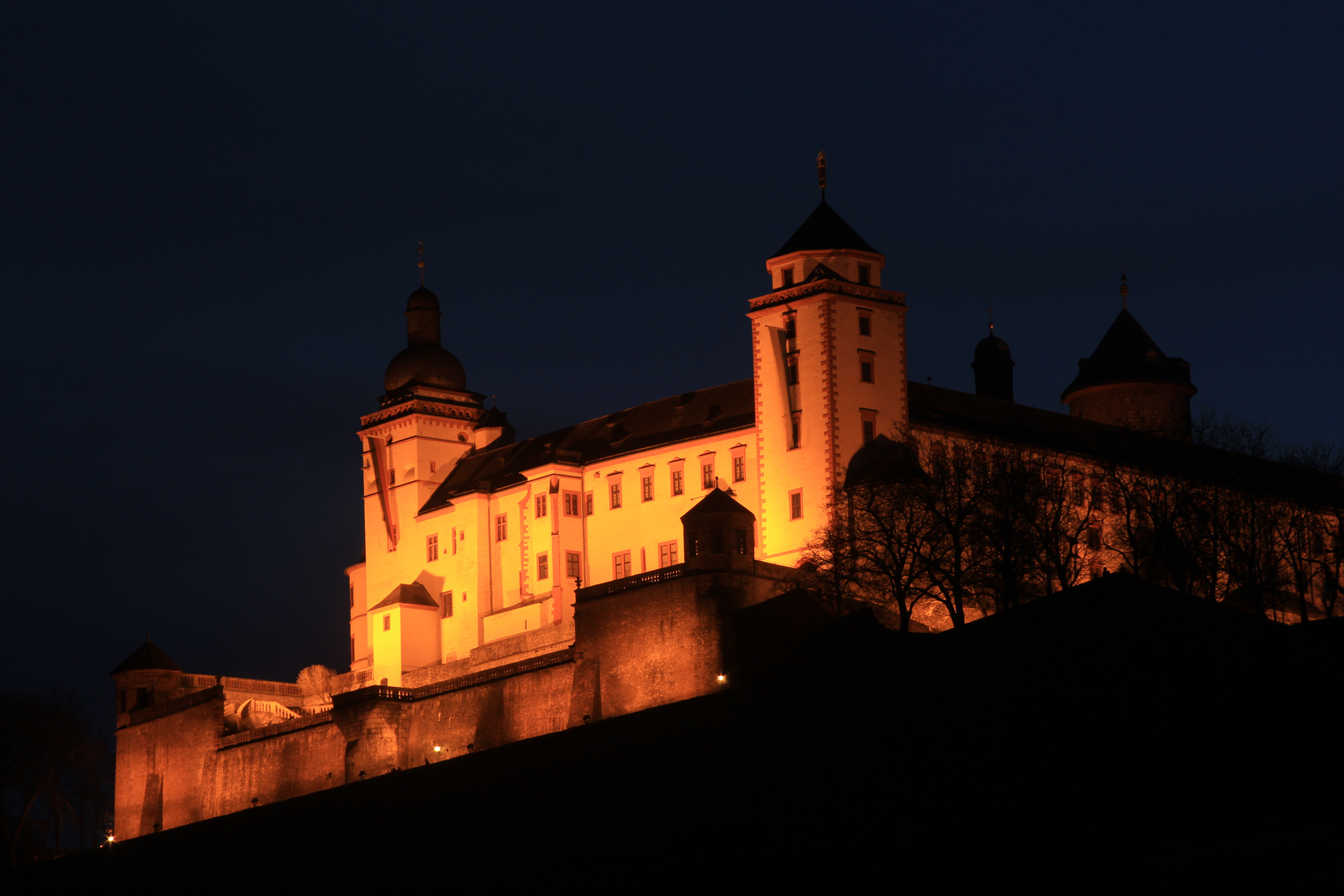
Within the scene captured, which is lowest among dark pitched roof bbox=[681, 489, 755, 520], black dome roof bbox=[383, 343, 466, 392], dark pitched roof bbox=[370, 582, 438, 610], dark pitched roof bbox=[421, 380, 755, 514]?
dark pitched roof bbox=[681, 489, 755, 520]

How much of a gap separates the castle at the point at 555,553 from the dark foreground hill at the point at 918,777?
7864 millimetres

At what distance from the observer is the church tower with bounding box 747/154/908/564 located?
7275 cm

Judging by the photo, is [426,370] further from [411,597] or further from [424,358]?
[411,597]

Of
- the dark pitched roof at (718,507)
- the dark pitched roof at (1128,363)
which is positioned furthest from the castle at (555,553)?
the dark pitched roof at (1128,363)

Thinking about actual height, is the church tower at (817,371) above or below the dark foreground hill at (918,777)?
above

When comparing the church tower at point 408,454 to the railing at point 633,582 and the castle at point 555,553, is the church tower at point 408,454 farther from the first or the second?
the railing at point 633,582

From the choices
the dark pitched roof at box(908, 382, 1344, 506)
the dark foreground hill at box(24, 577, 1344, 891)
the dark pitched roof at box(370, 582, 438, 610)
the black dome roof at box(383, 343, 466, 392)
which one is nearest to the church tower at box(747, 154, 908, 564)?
the dark pitched roof at box(908, 382, 1344, 506)

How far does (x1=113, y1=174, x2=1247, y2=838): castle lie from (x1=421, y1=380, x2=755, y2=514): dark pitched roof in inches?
5.6

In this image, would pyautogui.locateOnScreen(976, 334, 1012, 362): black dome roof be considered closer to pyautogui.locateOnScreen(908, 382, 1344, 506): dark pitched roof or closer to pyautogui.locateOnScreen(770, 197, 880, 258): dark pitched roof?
pyautogui.locateOnScreen(908, 382, 1344, 506): dark pitched roof

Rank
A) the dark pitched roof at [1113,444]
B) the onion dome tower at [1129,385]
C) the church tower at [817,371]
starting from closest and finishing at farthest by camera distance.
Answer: the dark pitched roof at [1113,444] < the church tower at [817,371] < the onion dome tower at [1129,385]

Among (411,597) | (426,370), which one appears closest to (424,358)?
(426,370)

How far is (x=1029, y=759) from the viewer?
1756 inches

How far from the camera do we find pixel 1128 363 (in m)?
102

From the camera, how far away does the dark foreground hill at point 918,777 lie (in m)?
40.9
